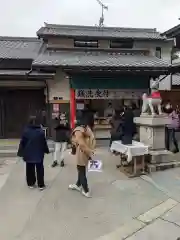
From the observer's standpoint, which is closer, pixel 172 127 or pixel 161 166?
pixel 161 166

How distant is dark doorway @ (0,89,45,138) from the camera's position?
577 inches

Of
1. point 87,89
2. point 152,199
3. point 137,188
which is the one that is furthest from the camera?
point 87,89

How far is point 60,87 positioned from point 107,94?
7.30ft

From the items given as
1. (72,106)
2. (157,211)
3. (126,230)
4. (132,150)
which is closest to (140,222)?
(126,230)

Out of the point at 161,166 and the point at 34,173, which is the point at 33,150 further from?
the point at 161,166

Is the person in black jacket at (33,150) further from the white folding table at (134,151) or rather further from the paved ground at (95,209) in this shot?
the white folding table at (134,151)

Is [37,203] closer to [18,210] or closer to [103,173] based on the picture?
[18,210]

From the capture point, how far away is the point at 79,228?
5.06 m

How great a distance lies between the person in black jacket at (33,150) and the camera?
7004 mm

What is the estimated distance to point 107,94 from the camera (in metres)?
13.6

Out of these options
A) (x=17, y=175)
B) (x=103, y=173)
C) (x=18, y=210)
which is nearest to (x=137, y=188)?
(x=103, y=173)

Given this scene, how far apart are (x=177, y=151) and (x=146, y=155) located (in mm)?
2792

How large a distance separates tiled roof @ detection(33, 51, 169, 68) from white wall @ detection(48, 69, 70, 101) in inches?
32.7

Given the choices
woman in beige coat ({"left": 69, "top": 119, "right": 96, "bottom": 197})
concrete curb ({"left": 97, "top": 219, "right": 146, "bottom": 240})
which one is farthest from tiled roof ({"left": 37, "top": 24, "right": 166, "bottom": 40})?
concrete curb ({"left": 97, "top": 219, "right": 146, "bottom": 240})
